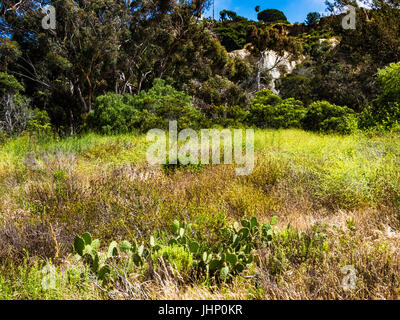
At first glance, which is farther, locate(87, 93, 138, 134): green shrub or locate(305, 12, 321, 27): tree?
locate(305, 12, 321, 27): tree

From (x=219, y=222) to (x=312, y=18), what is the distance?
33.1m

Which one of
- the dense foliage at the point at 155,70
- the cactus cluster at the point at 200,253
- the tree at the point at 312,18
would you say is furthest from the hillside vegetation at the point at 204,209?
the tree at the point at 312,18

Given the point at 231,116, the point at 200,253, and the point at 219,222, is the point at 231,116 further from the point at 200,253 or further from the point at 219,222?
the point at 200,253

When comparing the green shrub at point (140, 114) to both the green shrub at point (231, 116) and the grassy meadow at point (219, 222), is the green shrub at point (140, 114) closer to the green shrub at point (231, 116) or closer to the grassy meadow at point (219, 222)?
the green shrub at point (231, 116)

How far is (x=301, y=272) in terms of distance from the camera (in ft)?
5.74

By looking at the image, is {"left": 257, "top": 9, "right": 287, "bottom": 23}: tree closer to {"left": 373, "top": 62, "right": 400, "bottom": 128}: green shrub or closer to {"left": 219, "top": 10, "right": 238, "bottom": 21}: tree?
{"left": 219, "top": 10, "right": 238, "bottom": 21}: tree

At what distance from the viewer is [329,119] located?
9.91 metres

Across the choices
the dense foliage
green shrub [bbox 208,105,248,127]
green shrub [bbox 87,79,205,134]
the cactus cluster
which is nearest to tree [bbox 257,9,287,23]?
the dense foliage

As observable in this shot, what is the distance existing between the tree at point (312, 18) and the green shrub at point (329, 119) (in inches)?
936

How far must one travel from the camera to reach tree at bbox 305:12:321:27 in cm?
2877

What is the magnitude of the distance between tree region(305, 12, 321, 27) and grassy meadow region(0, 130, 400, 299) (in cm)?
2954

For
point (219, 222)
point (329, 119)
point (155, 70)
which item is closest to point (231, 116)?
point (329, 119)

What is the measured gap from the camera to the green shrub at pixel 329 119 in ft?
29.7
